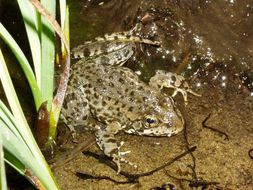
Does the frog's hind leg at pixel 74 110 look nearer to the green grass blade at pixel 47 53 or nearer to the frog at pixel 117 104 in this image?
the frog at pixel 117 104

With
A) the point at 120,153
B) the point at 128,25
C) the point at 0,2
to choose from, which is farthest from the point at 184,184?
the point at 0,2

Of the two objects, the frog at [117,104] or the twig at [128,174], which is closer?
the twig at [128,174]

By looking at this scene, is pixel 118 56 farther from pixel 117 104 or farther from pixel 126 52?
pixel 117 104

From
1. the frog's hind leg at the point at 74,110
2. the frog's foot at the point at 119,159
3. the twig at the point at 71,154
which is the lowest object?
the twig at the point at 71,154

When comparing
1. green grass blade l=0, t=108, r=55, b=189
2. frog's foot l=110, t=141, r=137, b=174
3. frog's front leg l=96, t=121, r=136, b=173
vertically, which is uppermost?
green grass blade l=0, t=108, r=55, b=189

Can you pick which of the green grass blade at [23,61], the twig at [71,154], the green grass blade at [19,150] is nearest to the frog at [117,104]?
the twig at [71,154]

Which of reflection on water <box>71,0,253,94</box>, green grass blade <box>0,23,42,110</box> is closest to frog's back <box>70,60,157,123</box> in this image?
reflection on water <box>71,0,253,94</box>

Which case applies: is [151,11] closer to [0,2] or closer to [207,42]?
[207,42]

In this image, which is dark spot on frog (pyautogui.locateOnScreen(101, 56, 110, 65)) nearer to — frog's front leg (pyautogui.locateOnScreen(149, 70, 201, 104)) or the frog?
the frog
